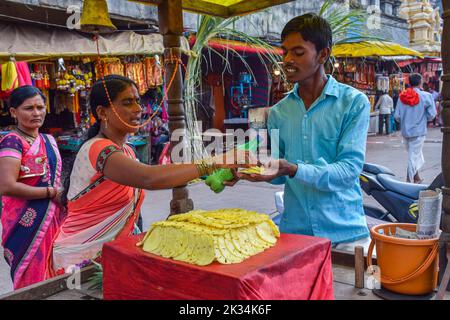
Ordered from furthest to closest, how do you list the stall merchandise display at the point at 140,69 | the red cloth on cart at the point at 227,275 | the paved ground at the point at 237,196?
the stall merchandise display at the point at 140,69, the paved ground at the point at 237,196, the red cloth on cart at the point at 227,275

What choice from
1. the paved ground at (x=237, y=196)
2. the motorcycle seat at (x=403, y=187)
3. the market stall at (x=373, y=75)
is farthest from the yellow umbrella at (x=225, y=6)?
the market stall at (x=373, y=75)

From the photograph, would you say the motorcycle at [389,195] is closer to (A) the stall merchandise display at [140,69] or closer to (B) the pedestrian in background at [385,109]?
(A) the stall merchandise display at [140,69]

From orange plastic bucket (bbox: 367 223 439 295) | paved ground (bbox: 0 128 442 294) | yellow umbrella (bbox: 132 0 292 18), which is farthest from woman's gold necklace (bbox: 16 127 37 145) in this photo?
orange plastic bucket (bbox: 367 223 439 295)

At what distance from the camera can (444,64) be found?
148 centimetres

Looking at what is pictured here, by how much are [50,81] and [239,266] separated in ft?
19.5

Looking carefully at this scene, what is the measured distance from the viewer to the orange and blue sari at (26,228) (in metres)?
2.59

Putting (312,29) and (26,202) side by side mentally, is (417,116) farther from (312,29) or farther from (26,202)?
(26,202)

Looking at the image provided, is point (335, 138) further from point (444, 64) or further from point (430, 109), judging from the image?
point (430, 109)

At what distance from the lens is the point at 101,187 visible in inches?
75.4

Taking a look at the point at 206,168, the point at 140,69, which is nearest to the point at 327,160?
the point at 206,168

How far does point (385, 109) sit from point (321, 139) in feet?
42.3

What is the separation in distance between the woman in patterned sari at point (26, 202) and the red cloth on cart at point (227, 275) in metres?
1.24
